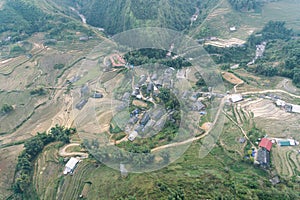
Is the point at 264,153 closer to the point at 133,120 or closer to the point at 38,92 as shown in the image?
the point at 133,120

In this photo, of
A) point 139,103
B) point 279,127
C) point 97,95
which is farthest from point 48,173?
point 279,127

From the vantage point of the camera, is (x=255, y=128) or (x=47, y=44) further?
(x=47, y=44)

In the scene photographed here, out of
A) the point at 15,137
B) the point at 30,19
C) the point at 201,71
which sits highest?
the point at 30,19

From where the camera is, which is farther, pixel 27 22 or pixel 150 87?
pixel 27 22

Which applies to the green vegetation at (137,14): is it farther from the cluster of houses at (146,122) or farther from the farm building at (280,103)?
the farm building at (280,103)

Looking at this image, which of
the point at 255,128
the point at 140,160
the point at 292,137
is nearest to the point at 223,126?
the point at 255,128

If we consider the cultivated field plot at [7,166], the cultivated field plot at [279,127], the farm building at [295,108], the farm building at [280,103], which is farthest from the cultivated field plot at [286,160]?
the cultivated field plot at [7,166]

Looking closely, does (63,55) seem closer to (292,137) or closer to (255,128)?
(255,128)

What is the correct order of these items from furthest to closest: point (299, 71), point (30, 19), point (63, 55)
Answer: point (30, 19)
point (63, 55)
point (299, 71)
